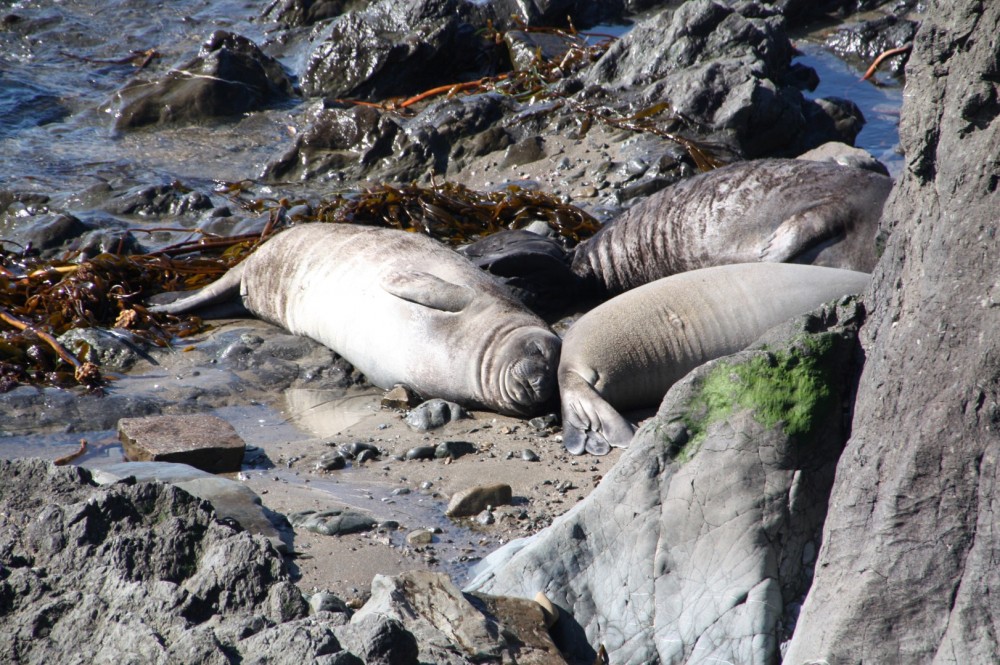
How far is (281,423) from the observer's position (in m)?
5.31

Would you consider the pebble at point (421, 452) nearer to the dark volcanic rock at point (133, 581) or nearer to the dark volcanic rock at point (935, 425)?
the dark volcanic rock at point (133, 581)

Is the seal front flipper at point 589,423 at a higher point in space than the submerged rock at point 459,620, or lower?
lower

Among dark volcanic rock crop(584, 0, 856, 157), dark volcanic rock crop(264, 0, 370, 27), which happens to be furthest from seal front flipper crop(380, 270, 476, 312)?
dark volcanic rock crop(264, 0, 370, 27)

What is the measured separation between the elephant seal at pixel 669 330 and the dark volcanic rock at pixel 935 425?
248 cm

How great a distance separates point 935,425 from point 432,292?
3.64 meters

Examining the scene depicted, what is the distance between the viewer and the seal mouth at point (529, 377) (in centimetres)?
521

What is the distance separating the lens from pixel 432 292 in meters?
5.72

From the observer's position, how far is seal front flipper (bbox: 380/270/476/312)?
5.71m

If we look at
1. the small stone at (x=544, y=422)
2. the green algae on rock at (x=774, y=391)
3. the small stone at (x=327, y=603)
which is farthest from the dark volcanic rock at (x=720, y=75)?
the small stone at (x=327, y=603)

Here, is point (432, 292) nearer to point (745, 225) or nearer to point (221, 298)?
point (221, 298)

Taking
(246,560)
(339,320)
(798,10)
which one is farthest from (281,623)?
(798,10)

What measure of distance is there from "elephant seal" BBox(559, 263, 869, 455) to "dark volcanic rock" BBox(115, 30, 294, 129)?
7.56 metres

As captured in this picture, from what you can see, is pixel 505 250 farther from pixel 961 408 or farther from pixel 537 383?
pixel 961 408

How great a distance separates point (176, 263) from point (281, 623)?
212 inches
